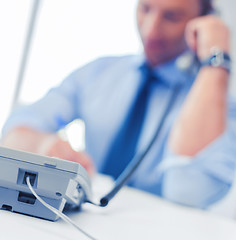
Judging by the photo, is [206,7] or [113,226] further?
[206,7]

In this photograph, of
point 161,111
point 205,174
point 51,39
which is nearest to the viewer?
point 205,174

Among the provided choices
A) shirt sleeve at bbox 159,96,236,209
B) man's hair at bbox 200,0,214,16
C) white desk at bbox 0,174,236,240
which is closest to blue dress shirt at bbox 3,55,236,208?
shirt sleeve at bbox 159,96,236,209

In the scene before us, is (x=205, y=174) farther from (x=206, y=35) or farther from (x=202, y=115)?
(x=206, y=35)

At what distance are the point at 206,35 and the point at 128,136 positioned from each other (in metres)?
0.41

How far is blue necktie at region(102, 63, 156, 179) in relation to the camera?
1274 mm

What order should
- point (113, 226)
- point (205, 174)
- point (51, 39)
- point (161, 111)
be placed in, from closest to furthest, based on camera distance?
1. point (113, 226)
2. point (205, 174)
3. point (161, 111)
4. point (51, 39)

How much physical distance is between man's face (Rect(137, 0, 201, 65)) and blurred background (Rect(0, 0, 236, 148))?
99 millimetres

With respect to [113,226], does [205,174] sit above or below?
below

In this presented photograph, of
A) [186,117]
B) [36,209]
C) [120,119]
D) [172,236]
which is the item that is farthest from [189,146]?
[36,209]

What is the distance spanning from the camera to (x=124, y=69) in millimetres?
1401

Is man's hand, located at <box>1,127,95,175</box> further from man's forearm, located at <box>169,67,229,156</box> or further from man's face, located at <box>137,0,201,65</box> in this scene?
man's face, located at <box>137,0,201,65</box>

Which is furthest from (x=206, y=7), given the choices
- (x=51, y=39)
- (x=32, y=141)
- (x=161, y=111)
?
(x=32, y=141)

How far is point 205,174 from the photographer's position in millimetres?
1127

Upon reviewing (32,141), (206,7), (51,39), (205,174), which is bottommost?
(32,141)
